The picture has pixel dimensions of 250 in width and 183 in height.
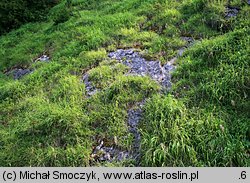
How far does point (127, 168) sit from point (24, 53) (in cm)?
782

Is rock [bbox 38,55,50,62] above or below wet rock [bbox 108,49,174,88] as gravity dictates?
below

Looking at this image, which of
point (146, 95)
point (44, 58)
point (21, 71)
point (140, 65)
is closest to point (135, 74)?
point (140, 65)

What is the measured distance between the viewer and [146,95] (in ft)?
25.2

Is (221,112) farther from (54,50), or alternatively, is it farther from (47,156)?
(54,50)

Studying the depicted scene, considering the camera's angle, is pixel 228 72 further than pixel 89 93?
No

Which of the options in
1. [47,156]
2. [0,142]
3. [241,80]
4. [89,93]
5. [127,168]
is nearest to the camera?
[127,168]

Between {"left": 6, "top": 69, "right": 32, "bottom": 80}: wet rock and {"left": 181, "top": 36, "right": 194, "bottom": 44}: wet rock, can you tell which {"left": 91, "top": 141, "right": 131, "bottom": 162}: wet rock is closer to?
{"left": 181, "top": 36, "right": 194, "bottom": 44}: wet rock

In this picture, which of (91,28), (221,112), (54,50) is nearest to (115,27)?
(91,28)

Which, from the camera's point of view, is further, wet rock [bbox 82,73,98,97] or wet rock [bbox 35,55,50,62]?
wet rock [bbox 35,55,50,62]

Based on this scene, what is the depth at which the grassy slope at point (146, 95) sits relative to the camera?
622 cm

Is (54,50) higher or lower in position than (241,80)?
lower

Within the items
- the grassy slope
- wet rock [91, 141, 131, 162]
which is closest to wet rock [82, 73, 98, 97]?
the grassy slope

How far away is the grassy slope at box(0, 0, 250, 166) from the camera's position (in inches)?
245

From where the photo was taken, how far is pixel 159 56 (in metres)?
9.07
